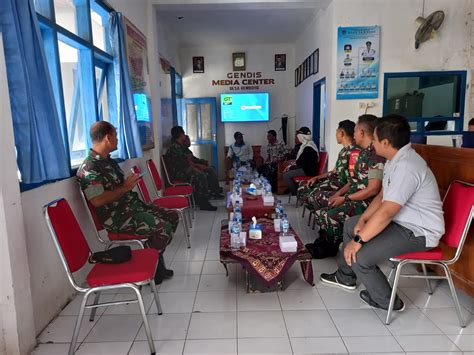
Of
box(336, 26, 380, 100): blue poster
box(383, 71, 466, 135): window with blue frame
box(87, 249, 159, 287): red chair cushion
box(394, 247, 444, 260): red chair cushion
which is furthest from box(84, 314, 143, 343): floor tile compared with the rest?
box(383, 71, 466, 135): window with blue frame

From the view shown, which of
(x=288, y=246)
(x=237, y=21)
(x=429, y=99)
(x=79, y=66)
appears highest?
(x=237, y=21)

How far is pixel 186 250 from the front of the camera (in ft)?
11.6

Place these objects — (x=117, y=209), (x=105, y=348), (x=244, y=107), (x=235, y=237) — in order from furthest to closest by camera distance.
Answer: (x=244, y=107), (x=117, y=209), (x=235, y=237), (x=105, y=348)

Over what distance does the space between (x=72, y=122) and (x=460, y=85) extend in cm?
496

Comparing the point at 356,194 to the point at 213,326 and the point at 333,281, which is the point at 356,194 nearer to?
the point at 333,281

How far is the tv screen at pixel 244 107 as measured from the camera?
7.83 m

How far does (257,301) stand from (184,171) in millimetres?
2996

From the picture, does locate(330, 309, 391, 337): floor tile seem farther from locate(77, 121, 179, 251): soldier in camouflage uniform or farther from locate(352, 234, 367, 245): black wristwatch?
locate(77, 121, 179, 251): soldier in camouflage uniform

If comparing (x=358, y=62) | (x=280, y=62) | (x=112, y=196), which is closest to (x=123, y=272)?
(x=112, y=196)

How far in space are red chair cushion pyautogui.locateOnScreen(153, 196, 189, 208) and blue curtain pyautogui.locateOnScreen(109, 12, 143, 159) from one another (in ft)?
1.85

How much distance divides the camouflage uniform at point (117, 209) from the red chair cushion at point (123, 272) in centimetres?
61

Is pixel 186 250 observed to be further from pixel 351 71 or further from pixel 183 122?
pixel 183 122

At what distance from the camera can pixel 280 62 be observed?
7.98 meters

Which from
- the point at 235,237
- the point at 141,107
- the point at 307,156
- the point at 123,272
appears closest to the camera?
the point at 123,272
